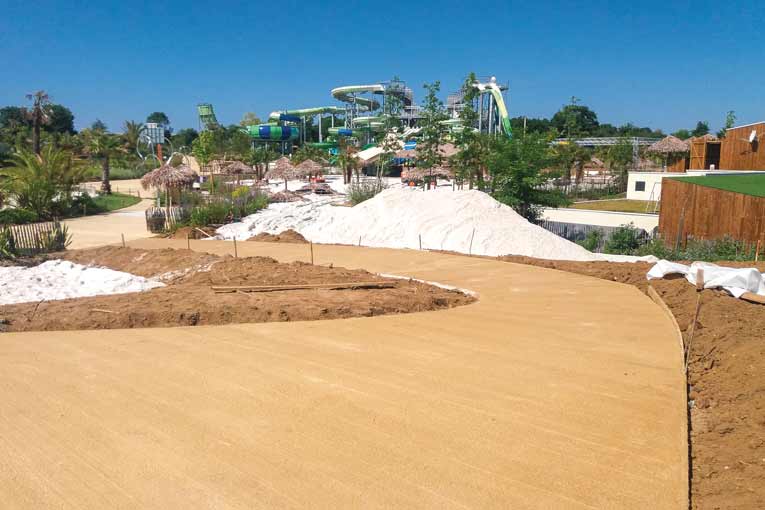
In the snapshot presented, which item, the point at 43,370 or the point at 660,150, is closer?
the point at 43,370

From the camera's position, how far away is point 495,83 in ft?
221

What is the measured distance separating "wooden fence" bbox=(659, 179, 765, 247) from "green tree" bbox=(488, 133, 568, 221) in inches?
195

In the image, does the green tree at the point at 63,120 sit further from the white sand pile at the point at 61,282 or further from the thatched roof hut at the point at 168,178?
the white sand pile at the point at 61,282

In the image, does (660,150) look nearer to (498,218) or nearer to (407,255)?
(498,218)

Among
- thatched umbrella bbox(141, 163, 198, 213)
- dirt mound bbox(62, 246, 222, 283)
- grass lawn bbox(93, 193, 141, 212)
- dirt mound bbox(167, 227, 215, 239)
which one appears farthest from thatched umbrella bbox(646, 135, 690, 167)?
grass lawn bbox(93, 193, 141, 212)

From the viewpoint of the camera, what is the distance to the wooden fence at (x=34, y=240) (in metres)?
17.8

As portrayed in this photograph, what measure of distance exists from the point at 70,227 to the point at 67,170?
22.0 ft

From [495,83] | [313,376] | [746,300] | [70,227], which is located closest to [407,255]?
[746,300]

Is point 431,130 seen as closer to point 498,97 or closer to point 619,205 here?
point 619,205

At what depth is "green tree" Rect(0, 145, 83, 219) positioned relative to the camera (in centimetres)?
2875

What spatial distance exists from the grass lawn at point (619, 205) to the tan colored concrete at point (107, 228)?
23.8m

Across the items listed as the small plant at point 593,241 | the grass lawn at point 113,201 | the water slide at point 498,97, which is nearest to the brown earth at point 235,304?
the small plant at point 593,241

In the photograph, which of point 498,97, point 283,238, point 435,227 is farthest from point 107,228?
point 498,97

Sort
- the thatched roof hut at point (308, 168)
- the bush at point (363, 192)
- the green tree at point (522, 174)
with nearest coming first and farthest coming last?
the green tree at point (522, 174) < the bush at point (363, 192) < the thatched roof hut at point (308, 168)
